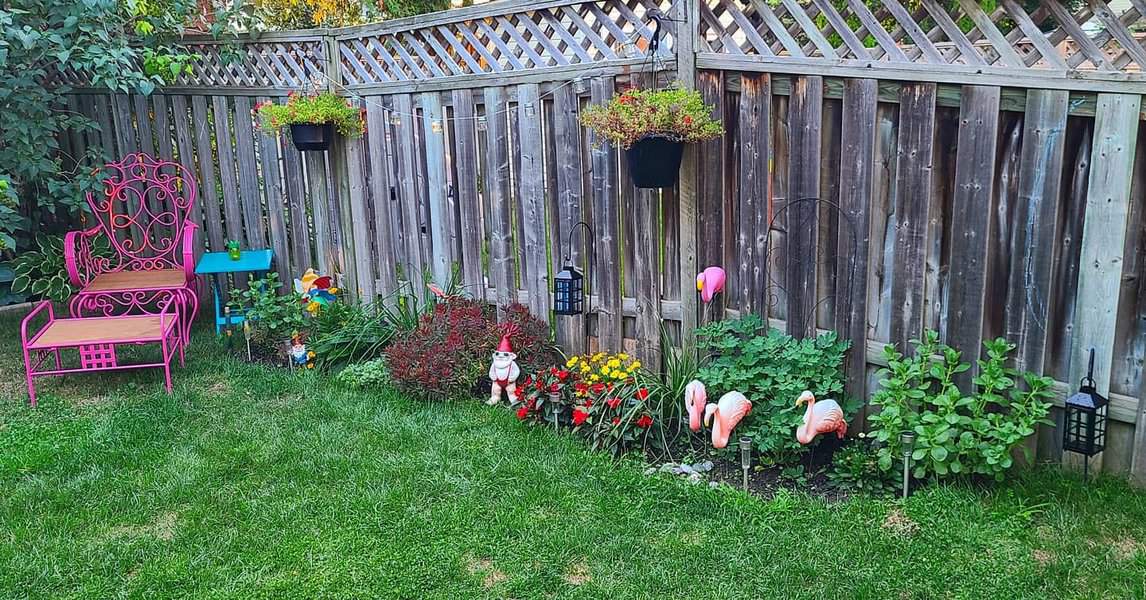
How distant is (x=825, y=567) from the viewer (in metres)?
2.97

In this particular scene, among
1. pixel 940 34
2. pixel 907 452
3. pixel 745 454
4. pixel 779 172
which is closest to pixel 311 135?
pixel 779 172

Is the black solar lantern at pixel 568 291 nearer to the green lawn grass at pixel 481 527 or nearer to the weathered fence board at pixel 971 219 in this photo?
the green lawn grass at pixel 481 527

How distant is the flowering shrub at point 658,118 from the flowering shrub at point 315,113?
2.15 metres

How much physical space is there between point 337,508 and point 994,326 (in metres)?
2.60

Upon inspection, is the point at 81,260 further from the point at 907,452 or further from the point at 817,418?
the point at 907,452

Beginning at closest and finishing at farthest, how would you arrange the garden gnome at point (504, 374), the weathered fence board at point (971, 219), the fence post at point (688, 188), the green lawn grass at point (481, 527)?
1. the green lawn grass at point (481, 527)
2. the weathered fence board at point (971, 219)
3. the fence post at point (688, 188)
4. the garden gnome at point (504, 374)

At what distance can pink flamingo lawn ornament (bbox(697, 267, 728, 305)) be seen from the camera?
400 centimetres

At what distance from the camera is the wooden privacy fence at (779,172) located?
311 cm

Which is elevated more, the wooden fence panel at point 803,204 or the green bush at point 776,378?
the wooden fence panel at point 803,204

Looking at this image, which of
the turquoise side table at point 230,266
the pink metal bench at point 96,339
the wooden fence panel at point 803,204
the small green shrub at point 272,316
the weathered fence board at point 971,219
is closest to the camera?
the weathered fence board at point 971,219

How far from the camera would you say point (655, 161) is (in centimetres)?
388

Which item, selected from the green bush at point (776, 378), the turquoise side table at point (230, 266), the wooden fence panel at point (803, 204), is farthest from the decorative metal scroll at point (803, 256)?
the turquoise side table at point (230, 266)

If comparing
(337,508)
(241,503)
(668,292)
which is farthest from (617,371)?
(241,503)

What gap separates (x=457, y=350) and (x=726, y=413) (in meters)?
1.60
